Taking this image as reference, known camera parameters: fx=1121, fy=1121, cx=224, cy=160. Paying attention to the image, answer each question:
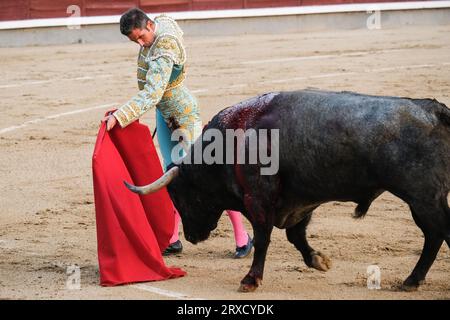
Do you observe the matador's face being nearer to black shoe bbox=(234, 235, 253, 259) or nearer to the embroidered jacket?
the embroidered jacket

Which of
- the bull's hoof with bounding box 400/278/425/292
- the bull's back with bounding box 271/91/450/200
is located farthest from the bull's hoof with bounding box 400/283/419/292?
the bull's back with bounding box 271/91/450/200

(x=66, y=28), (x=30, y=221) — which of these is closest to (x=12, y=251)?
(x=30, y=221)

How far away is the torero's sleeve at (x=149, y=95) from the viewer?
16.4 feet

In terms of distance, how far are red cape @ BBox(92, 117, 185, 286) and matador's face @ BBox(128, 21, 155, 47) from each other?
0.39 m

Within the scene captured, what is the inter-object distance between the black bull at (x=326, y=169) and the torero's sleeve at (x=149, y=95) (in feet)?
0.98

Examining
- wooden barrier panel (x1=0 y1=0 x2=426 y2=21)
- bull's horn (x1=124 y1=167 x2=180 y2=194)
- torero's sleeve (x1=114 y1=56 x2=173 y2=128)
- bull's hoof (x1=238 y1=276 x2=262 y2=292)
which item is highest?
wooden barrier panel (x1=0 y1=0 x2=426 y2=21)

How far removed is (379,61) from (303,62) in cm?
82

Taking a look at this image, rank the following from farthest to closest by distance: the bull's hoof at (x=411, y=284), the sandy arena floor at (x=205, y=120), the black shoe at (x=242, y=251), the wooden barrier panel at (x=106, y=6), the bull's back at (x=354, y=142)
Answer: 1. the wooden barrier panel at (x=106, y=6)
2. the black shoe at (x=242, y=251)
3. the sandy arena floor at (x=205, y=120)
4. the bull's hoof at (x=411, y=284)
5. the bull's back at (x=354, y=142)

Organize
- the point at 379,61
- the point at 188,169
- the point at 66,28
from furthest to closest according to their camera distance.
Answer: the point at 66,28 → the point at 379,61 → the point at 188,169

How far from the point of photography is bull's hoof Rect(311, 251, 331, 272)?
496 cm

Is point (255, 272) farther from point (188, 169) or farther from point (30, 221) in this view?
point (30, 221)

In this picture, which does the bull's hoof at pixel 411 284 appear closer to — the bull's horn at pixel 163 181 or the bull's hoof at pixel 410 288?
the bull's hoof at pixel 410 288

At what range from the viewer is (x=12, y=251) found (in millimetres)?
5559

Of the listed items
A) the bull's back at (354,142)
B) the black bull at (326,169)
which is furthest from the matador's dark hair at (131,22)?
the bull's back at (354,142)
